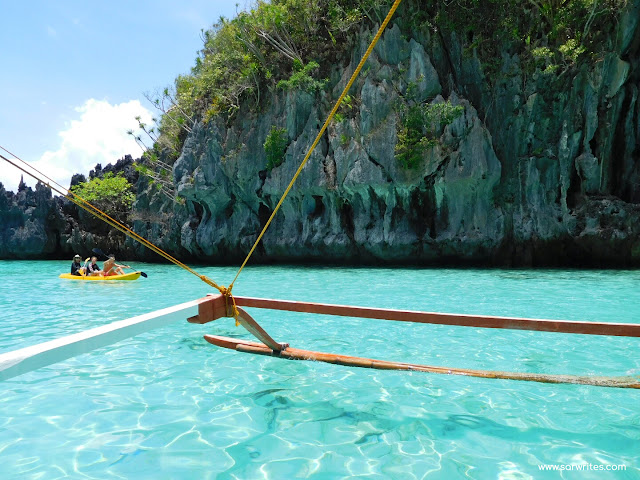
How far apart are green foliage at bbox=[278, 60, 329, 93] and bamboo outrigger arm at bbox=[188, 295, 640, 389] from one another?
18445 millimetres

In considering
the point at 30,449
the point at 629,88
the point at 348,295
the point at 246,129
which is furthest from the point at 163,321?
the point at 246,129

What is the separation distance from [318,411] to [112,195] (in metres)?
31.0

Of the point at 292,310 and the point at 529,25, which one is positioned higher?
the point at 529,25

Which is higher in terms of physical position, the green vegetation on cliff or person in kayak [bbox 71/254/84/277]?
the green vegetation on cliff

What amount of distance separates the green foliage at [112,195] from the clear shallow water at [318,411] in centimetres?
2580

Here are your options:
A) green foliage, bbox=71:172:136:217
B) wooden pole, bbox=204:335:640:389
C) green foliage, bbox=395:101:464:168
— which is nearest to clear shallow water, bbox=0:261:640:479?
wooden pole, bbox=204:335:640:389

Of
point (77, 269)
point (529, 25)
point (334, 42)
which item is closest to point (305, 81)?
point (334, 42)

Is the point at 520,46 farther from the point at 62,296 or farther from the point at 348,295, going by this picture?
the point at 62,296

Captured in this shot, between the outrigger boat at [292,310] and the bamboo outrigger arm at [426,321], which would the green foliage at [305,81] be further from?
the bamboo outrigger arm at [426,321]

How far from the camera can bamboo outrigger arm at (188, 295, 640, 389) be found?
3.39 meters

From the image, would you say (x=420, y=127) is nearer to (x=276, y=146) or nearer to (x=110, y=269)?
(x=276, y=146)

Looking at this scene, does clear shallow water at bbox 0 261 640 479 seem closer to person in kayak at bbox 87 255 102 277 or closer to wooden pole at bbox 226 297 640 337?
wooden pole at bbox 226 297 640 337

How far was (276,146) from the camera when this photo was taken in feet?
71.2

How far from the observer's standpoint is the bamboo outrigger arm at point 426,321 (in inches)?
133
